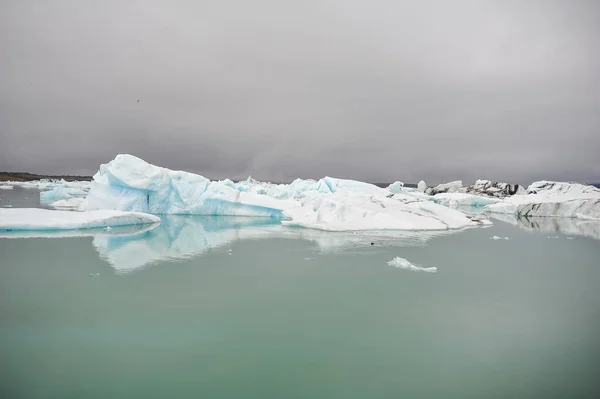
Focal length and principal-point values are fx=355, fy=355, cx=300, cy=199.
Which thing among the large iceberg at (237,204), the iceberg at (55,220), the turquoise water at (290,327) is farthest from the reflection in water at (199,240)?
the iceberg at (55,220)

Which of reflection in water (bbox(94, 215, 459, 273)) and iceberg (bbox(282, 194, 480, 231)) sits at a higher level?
iceberg (bbox(282, 194, 480, 231))

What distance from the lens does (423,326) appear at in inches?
157

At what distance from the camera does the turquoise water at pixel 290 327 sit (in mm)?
2834

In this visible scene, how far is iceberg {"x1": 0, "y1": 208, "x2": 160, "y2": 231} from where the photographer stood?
993cm

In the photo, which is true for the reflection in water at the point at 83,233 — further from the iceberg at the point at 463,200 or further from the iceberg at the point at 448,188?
the iceberg at the point at 448,188

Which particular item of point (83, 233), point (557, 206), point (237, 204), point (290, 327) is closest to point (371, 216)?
point (237, 204)

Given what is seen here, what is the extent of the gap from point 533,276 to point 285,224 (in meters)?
8.82

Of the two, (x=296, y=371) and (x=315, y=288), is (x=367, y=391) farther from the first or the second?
(x=315, y=288)

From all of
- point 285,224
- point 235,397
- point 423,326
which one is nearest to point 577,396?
point 423,326

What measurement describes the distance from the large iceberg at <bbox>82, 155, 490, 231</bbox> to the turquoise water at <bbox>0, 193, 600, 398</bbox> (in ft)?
17.5

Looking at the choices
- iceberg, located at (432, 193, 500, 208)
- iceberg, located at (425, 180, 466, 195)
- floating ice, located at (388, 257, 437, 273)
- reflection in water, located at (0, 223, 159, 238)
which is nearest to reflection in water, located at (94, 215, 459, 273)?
reflection in water, located at (0, 223, 159, 238)

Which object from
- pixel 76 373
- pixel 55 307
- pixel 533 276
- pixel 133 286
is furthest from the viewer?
pixel 533 276

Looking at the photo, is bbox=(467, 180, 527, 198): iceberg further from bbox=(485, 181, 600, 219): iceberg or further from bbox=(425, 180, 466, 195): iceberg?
bbox=(485, 181, 600, 219): iceberg

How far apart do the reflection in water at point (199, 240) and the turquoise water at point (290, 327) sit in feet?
0.63
